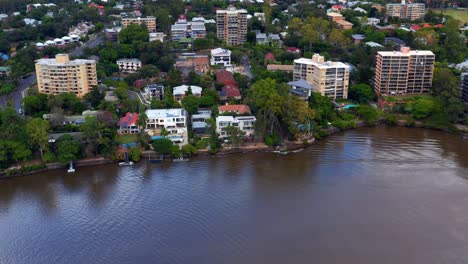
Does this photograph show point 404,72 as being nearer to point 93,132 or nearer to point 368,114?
point 368,114

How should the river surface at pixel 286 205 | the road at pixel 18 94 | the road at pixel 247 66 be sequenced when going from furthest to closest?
the road at pixel 247 66 → the road at pixel 18 94 → the river surface at pixel 286 205

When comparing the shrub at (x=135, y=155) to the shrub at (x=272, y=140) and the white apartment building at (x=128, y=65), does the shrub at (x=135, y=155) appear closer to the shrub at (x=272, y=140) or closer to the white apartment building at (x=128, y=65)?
the shrub at (x=272, y=140)

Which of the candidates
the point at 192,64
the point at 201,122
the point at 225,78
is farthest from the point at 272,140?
the point at 192,64

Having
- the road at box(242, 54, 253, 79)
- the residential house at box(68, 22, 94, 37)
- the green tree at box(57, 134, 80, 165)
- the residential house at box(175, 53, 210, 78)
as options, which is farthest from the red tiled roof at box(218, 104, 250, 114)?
the residential house at box(68, 22, 94, 37)

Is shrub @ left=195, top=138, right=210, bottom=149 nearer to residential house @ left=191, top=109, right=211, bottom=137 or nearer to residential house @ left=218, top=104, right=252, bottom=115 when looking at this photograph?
residential house @ left=191, top=109, right=211, bottom=137

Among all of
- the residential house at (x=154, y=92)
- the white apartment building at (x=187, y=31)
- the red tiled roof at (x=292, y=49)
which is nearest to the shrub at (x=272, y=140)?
the residential house at (x=154, y=92)

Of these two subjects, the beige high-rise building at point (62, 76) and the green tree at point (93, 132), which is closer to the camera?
the green tree at point (93, 132)

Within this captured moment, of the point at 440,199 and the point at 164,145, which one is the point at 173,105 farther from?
the point at 440,199
